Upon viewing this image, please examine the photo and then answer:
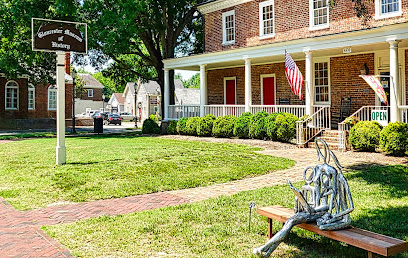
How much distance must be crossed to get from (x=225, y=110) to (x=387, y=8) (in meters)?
8.65

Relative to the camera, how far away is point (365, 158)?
1208 centimetres

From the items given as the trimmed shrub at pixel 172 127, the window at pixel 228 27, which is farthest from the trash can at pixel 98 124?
A: the window at pixel 228 27

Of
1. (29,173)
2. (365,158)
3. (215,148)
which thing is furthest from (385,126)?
(29,173)

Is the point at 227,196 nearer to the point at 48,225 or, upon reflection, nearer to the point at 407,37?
the point at 48,225

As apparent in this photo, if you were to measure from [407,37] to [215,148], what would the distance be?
759 cm

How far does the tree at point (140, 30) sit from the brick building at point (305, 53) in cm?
282

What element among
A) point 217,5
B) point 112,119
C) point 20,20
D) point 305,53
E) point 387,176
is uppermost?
point 217,5

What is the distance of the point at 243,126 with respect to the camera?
Answer: 1795 centimetres

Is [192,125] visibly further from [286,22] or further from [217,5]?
[217,5]

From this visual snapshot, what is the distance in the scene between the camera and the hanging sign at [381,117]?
1366 centimetres

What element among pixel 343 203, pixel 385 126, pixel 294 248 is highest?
pixel 385 126

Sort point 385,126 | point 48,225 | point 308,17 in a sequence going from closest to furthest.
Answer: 1. point 48,225
2. point 385,126
3. point 308,17

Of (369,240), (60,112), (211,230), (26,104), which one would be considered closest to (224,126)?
(60,112)

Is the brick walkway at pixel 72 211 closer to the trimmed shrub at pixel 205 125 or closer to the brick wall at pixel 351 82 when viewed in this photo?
the brick wall at pixel 351 82
